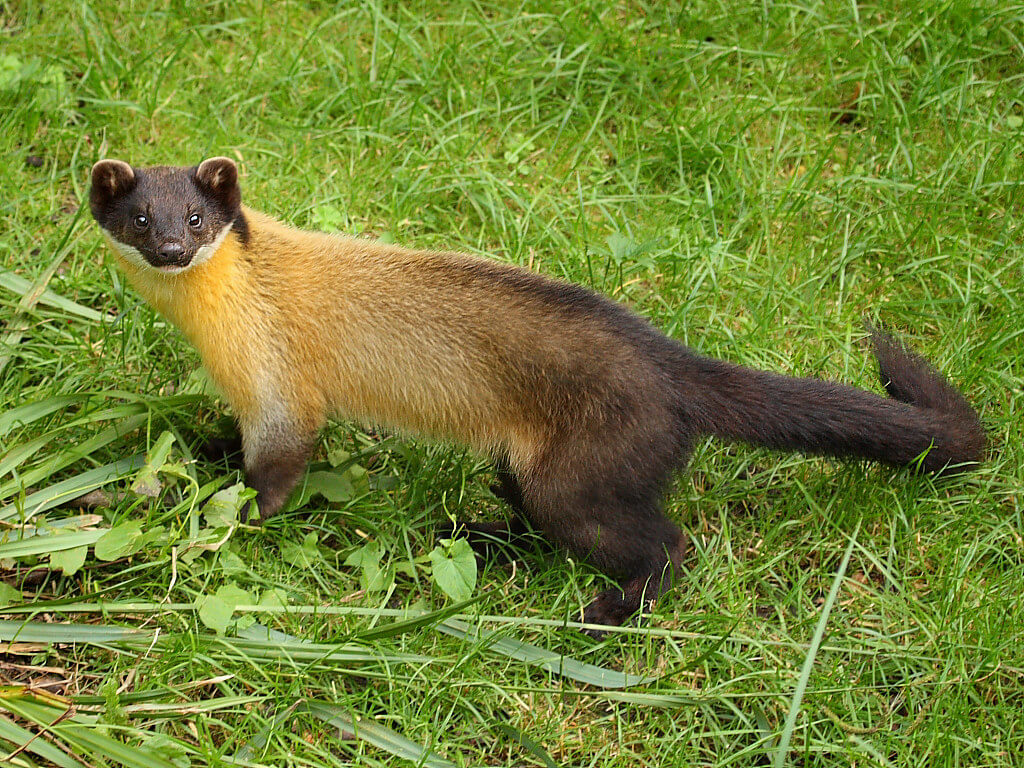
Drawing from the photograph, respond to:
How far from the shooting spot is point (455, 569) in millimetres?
4602

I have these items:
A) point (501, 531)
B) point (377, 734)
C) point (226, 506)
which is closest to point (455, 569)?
point (501, 531)

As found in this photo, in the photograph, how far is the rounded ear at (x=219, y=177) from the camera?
4848 millimetres

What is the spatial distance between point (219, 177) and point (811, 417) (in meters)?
2.84

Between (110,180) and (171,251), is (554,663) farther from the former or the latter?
(110,180)

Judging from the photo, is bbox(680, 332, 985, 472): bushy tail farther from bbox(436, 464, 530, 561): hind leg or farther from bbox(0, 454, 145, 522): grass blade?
bbox(0, 454, 145, 522): grass blade

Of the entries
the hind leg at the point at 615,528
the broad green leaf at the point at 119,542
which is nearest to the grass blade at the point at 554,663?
the hind leg at the point at 615,528

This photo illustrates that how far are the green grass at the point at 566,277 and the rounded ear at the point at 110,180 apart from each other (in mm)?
980

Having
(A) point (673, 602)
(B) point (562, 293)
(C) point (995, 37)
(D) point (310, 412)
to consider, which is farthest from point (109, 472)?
Result: (C) point (995, 37)

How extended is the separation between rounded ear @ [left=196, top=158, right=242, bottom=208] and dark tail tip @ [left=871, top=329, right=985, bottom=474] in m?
3.17

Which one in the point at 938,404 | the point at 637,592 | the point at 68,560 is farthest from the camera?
the point at 938,404

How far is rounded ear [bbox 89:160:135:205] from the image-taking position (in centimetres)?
468

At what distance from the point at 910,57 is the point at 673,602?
164 inches

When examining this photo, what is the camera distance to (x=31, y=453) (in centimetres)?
497

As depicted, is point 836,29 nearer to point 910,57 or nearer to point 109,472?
point 910,57
